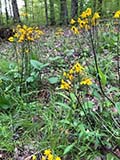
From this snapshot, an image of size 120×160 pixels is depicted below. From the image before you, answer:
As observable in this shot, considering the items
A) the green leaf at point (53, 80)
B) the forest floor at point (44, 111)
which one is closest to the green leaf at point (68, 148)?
the forest floor at point (44, 111)

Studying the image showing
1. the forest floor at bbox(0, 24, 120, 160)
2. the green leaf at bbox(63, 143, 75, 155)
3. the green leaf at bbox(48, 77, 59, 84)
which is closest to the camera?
the green leaf at bbox(63, 143, 75, 155)

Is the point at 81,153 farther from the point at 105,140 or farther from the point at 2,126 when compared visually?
the point at 2,126

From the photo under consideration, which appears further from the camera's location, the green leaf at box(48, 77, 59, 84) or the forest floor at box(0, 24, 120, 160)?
the green leaf at box(48, 77, 59, 84)

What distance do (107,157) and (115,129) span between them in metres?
0.35

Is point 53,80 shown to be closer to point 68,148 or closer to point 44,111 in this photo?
point 44,111

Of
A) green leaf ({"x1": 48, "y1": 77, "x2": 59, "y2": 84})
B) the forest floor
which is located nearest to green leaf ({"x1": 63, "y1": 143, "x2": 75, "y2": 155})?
the forest floor

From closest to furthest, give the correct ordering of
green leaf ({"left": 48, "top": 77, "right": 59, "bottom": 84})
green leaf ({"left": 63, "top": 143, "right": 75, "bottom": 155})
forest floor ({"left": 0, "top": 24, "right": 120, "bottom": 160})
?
green leaf ({"left": 63, "top": 143, "right": 75, "bottom": 155}) < forest floor ({"left": 0, "top": 24, "right": 120, "bottom": 160}) < green leaf ({"left": 48, "top": 77, "right": 59, "bottom": 84})

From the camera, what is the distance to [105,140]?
270 centimetres

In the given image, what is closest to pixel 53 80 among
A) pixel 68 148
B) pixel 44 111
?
pixel 44 111

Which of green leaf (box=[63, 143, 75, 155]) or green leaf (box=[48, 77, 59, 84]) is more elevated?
green leaf (box=[48, 77, 59, 84])

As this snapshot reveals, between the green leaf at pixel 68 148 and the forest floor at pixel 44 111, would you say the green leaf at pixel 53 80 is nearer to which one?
the forest floor at pixel 44 111

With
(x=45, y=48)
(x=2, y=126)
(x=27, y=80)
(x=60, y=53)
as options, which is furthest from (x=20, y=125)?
(x=45, y=48)

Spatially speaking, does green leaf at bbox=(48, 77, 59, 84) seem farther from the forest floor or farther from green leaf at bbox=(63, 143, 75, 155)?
green leaf at bbox=(63, 143, 75, 155)

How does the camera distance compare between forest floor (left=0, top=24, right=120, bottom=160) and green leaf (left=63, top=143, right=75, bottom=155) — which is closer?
green leaf (left=63, top=143, right=75, bottom=155)
